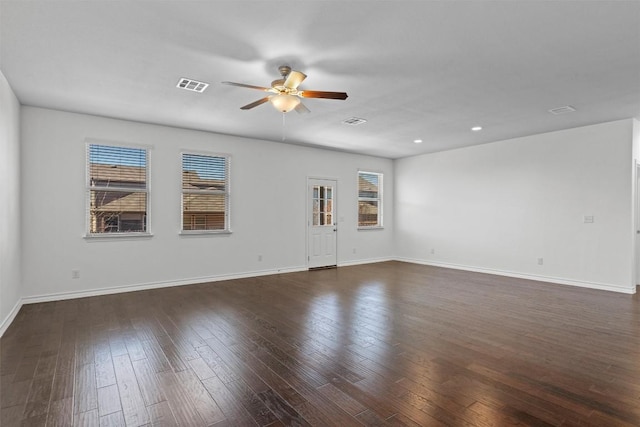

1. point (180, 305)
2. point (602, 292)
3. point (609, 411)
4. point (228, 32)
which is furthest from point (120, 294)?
point (602, 292)

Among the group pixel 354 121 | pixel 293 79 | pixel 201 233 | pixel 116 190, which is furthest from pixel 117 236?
pixel 354 121

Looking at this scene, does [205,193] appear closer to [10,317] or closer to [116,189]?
[116,189]

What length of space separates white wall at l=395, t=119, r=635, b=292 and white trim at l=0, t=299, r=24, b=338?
24.6ft

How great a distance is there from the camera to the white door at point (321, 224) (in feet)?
24.3

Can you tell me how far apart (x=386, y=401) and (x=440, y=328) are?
64.6 inches

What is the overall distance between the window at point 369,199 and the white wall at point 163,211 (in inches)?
12.8

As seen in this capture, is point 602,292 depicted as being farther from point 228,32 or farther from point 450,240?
point 228,32

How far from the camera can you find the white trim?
348 cm

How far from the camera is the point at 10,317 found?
3.81 m

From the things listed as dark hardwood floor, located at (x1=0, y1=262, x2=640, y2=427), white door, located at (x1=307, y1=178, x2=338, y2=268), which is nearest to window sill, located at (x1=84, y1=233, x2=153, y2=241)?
dark hardwood floor, located at (x1=0, y1=262, x2=640, y2=427)

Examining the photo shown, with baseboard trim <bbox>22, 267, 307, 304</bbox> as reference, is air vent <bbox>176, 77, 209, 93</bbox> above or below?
above

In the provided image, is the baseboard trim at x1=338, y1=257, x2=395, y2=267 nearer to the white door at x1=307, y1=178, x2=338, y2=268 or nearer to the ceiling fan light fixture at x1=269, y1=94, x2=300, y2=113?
the white door at x1=307, y1=178, x2=338, y2=268

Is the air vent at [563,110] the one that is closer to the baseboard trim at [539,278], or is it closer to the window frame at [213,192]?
the baseboard trim at [539,278]

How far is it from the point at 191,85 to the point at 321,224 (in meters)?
4.42
